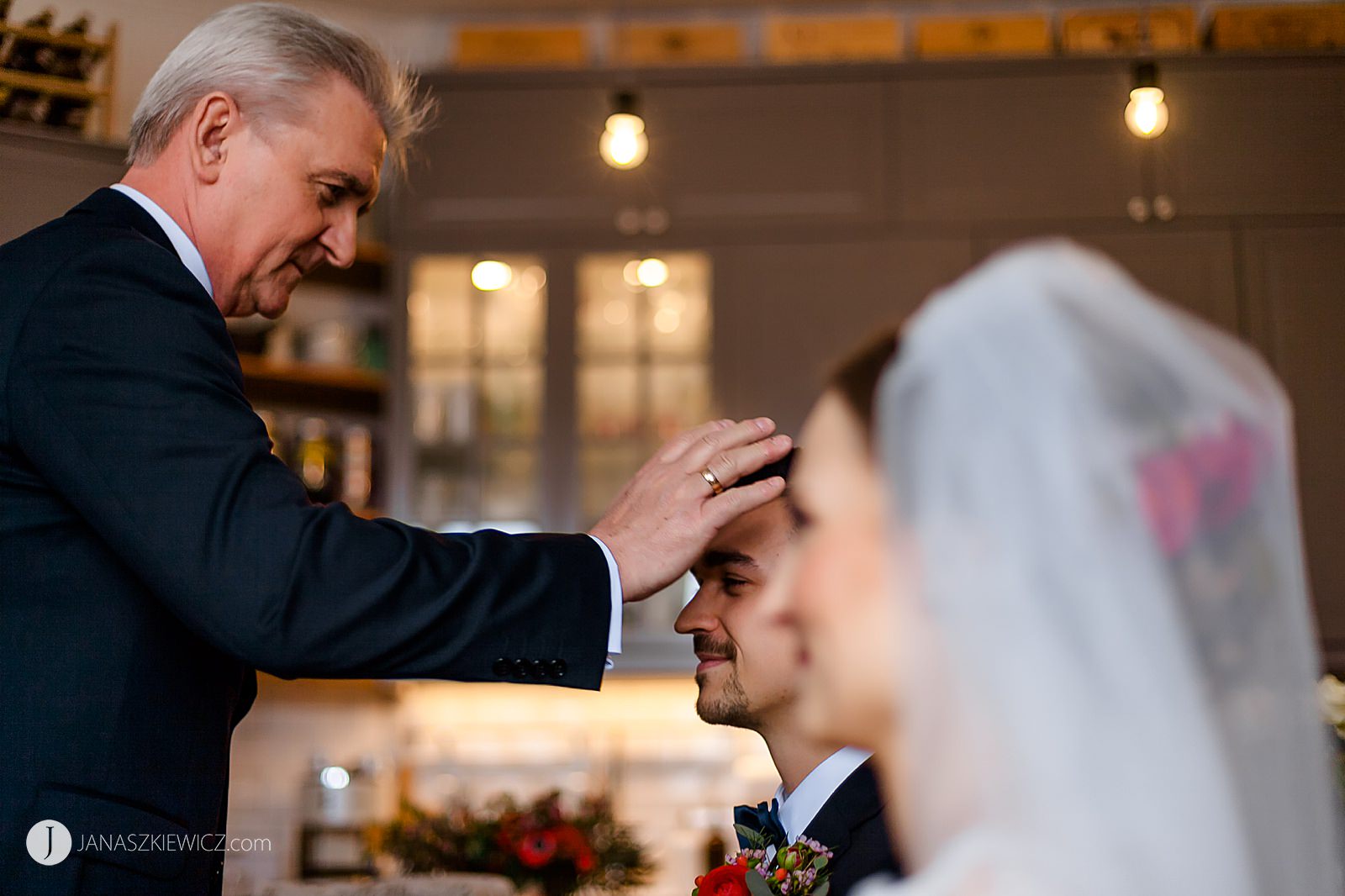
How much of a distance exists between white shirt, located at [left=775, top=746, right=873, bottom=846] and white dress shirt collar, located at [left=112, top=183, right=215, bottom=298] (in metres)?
0.94

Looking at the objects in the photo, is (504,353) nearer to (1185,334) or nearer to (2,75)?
(2,75)

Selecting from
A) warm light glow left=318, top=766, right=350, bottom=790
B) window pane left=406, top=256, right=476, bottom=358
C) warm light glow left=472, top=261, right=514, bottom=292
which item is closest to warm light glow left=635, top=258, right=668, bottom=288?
warm light glow left=472, top=261, right=514, bottom=292

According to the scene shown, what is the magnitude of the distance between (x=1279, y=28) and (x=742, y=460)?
337cm

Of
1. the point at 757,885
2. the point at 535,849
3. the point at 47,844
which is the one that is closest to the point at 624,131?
the point at 535,849

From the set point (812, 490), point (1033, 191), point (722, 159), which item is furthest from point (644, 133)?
point (812, 490)

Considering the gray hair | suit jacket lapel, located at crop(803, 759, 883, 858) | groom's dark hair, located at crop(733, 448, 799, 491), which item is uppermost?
the gray hair

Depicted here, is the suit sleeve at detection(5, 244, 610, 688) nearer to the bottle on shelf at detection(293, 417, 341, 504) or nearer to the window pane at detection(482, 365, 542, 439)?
the bottle on shelf at detection(293, 417, 341, 504)

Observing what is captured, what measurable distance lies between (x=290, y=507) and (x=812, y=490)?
48 centimetres

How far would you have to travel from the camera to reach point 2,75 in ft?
6.91

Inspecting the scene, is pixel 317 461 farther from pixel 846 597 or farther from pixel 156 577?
pixel 846 597

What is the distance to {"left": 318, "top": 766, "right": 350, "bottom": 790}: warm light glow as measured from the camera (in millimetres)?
3654

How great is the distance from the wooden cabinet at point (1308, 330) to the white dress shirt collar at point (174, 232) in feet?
10.6

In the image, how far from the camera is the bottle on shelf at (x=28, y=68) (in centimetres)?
219

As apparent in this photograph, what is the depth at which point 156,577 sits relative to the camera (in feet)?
3.57
